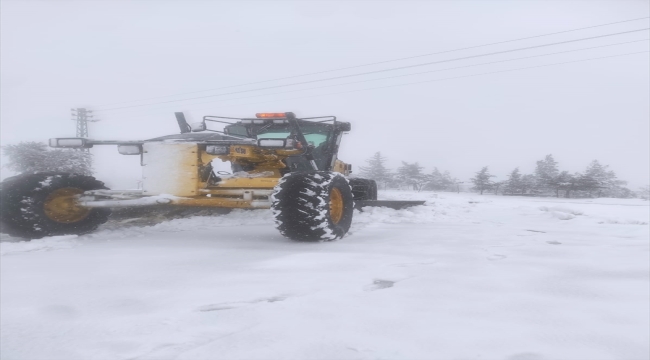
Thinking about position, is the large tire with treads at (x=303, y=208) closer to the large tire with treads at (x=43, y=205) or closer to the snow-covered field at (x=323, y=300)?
the snow-covered field at (x=323, y=300)

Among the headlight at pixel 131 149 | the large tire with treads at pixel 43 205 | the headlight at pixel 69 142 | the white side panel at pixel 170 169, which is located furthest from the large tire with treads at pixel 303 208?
the headlight at pixel 69 142

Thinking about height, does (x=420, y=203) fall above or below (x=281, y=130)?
below

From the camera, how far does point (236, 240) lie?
13.3ft

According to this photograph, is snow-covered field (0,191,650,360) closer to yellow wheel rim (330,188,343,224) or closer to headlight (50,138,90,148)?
yellow wheel rim (330,188,343,224)

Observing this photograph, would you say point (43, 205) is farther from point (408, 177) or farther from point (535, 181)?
point (408, 177)

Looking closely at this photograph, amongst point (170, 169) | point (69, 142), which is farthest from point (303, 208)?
point (69, 142)

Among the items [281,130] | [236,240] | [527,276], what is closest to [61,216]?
[236,240]

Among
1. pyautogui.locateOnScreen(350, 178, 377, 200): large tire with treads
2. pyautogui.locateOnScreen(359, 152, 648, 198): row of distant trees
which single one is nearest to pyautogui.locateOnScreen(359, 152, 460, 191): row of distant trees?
pyautogui.locateOnScreen(359, 152, 648, 198): row of distant trees

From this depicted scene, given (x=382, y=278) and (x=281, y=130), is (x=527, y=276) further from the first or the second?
(x=281, y=130)

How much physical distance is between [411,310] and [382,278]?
0.60 m

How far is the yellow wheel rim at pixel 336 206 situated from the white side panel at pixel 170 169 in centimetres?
145

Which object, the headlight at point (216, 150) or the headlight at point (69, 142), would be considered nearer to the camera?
the headlight at point (216, 150)

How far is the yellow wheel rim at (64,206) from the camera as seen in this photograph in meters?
4.37

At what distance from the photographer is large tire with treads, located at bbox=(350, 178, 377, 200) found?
700 cm
